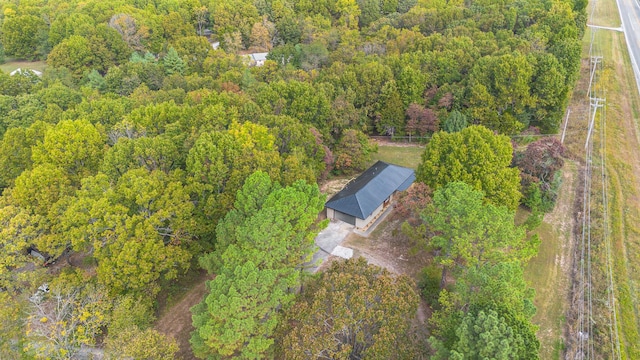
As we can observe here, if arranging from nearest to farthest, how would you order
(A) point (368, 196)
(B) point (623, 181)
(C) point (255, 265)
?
(C) point (255, 265) < (A) point (368, 196) < (B) point (623, 181)

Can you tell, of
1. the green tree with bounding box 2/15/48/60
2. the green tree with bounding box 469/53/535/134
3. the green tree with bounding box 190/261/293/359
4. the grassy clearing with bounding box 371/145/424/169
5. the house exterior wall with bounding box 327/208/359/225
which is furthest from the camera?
the green tree with bounding box 2/15/48/60

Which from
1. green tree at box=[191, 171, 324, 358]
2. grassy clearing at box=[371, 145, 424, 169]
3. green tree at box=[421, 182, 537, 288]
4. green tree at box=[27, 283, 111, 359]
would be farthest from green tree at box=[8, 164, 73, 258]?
grassy clearing at box=[371, 145, 424, 169]

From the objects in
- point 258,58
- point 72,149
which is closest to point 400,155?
point 72,149

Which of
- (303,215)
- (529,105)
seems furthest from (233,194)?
(529,105)

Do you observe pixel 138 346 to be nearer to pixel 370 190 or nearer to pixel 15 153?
pixel 370 190

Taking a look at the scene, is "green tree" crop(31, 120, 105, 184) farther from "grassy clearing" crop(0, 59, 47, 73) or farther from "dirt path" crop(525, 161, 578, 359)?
"grassy clearing" crop(0, 59, 47, 73)

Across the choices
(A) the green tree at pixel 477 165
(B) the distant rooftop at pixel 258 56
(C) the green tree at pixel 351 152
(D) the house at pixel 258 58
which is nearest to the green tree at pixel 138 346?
(A) the green tree at pixel 477 165
